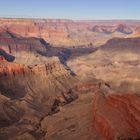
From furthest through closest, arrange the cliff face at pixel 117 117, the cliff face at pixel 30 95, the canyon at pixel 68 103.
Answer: the cliff face at pixel 30 95 < the canyon at pixel 68 103 < the cliff face at pixel 117 117

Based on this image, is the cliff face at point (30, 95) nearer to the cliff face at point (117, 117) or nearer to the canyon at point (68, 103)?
the canyon at point (68, 103)

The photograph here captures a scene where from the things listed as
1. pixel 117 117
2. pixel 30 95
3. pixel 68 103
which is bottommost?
pixel 30 95

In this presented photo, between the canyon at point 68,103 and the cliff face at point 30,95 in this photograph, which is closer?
the canyon at point 68,103

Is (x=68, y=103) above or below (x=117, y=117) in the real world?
below

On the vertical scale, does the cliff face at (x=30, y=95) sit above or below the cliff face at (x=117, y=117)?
below

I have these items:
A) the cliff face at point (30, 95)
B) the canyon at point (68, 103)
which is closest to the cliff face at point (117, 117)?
the canyon at point (68, 103)

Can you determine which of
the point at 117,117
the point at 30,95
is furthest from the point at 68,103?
the point at 117,117

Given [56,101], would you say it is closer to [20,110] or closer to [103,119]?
[20,110]

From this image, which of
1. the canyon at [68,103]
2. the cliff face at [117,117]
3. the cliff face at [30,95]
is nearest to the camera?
the cliff face at [117,117]

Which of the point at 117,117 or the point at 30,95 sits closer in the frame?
the point at 117,117

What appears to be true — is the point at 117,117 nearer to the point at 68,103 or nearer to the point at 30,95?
the point at 68,103

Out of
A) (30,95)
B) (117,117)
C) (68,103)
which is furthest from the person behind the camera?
(30,95)

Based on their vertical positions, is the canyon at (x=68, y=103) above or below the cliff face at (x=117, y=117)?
below
